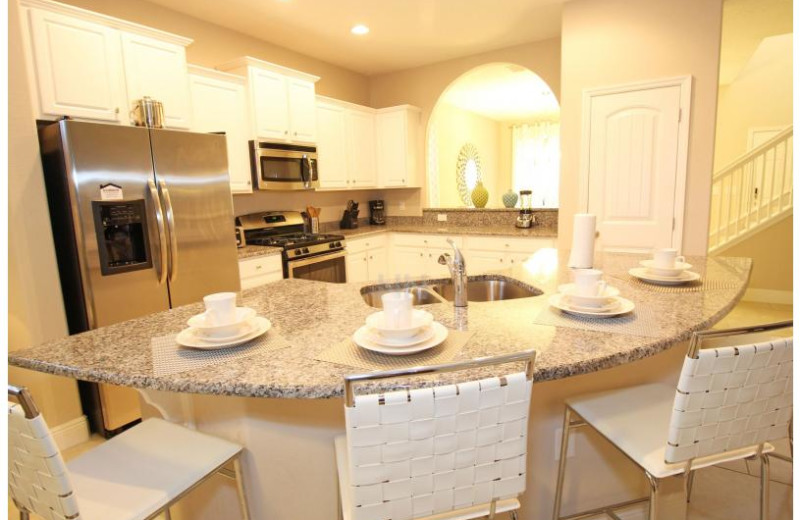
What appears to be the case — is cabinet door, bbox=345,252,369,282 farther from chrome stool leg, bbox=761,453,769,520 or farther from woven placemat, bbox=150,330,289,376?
chrome stool leg, bbox=761,453,769,520

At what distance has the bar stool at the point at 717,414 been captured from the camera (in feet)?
3.27

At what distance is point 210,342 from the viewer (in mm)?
1149

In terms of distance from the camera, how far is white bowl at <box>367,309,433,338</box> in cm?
109

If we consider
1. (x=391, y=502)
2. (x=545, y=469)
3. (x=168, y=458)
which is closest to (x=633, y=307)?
(x=545, y=469)

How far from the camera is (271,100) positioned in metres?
3.60

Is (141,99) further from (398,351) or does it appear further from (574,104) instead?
(574,104)

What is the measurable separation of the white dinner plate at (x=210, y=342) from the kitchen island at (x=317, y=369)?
0.07 meters

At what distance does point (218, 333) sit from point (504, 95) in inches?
265

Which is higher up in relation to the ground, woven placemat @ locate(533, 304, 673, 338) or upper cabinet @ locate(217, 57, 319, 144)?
upper cabinet @ locate(217, 57, 319, 144)

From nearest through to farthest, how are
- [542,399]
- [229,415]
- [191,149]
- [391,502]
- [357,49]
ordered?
1. [391,502]
2. [229,415]
3. [542,399]
4. [191,149]
5. [357,49]

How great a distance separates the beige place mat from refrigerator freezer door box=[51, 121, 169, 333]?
69.1 inches

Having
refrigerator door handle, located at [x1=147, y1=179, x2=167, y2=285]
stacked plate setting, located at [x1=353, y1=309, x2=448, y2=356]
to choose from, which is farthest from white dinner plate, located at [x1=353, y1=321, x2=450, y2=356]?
refrigerator door handle, located at [x1=147, y1=179, x2=167, y2=285]

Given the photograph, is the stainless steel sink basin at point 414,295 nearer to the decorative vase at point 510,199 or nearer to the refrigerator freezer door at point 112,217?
the refrigerator freezer door at point 112,217

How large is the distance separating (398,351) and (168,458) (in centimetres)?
71
